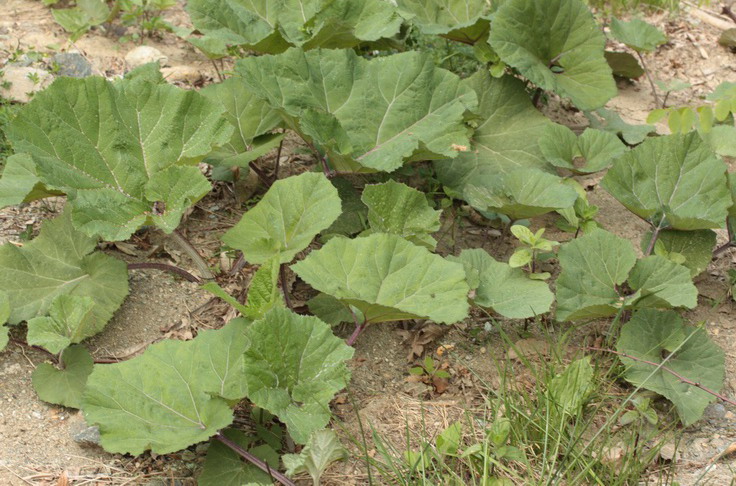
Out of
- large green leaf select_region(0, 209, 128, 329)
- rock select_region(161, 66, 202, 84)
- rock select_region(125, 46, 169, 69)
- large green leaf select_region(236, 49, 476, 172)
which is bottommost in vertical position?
large green leaf select_region(0, 209, 128, 329)

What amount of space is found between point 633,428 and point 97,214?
2060 mm

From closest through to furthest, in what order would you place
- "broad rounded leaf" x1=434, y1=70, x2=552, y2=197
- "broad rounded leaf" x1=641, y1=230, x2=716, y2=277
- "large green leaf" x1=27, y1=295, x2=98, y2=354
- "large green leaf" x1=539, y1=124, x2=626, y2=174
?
1. "large green leaf" x1=27, y1=295, x2=98, y2=354
2. "broad rounded leaf" x1=641, y1=230, x2=716, y2=277
3. "large green leaf" x1=539, y1=124, x2=626, y2=174
4. "broad rounded leaf" x1=434, y1=70, x2=552, y2=197

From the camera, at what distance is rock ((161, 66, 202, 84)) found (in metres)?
4.05

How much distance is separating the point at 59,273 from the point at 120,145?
55 centimetres

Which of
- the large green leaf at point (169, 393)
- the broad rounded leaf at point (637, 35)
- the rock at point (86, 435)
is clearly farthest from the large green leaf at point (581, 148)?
the rock at point (86, 435)

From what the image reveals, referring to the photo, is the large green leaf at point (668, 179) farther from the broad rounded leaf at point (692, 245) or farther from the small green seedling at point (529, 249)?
the small green seedling at point (529, 249)

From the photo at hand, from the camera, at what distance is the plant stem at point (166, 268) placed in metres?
2.95

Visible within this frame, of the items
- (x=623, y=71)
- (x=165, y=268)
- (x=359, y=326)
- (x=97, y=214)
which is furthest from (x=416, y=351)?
(x=623, y=71)

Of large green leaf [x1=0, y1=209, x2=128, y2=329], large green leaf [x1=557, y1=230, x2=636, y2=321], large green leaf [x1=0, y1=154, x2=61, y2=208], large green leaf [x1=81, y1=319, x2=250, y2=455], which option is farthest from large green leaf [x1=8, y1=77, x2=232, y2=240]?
large green leaf [x1=557, y1=230, x2=636, y2=321]

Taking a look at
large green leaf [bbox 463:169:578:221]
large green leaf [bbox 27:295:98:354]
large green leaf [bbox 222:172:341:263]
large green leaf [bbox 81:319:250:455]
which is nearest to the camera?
large green leaf [bbox 81:319:250:455]

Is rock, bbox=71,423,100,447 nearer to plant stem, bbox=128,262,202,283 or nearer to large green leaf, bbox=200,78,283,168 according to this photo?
plant stem, bbox=128,262,202,283

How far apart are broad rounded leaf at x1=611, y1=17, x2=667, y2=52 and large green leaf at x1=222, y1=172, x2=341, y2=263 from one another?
7.66 ft

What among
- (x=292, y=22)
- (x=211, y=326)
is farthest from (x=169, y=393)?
(x=292, y=22)

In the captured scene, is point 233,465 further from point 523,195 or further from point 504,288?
point 523,195
